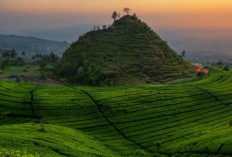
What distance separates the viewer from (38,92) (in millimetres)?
54156

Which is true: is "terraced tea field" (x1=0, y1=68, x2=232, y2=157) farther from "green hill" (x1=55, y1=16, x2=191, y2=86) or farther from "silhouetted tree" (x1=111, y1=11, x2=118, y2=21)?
"silhouetted tree" (x1=111, y1=11, x2=118, y2=21)

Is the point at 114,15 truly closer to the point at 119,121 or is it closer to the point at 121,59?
the point at 121,59

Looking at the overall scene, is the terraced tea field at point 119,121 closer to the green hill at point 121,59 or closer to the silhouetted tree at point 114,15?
the green hill at point 121,59

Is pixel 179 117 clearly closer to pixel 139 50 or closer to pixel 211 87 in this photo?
pixel 211 87

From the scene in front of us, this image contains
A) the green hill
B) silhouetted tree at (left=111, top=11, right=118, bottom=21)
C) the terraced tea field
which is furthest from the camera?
silhouetted tree at (left=111, top=11, right=118, bottom=21)

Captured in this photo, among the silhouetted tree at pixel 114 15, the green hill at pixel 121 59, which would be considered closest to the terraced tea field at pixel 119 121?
the green hill at pixel 121 59

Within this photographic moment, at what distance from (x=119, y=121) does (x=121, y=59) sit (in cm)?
4755

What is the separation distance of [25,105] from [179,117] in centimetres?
3140

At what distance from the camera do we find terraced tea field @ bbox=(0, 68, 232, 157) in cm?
2850

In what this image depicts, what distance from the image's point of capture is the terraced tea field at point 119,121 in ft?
93.5

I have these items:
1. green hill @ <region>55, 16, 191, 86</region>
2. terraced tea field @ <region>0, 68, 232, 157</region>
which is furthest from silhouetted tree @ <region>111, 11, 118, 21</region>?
terraced tea field @ <region>0, 68, 232, 157</region>

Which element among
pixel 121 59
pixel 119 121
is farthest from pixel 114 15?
pixel 119 121

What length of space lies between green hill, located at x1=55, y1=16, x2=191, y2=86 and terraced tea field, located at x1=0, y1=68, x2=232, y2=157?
22.1 m

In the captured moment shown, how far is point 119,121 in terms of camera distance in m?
45.2
